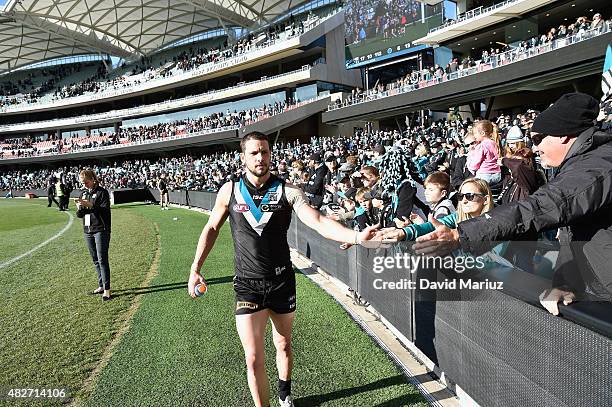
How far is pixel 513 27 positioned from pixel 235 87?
92.7 feet

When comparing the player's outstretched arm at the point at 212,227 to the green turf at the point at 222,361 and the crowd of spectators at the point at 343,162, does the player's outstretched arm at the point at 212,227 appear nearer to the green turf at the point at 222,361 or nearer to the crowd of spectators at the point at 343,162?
the green turf at the point at 222,361

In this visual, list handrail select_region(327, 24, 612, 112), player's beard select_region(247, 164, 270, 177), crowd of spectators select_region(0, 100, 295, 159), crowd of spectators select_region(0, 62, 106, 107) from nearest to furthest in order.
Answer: player's beard select_region(247, 164, 270, 177) → handrail select_region(327, 24, 612, 112) → crowd of spectators select_region(0, 100, 295, 159) → crowd of spectators select_region(0, 62, 106, 107)

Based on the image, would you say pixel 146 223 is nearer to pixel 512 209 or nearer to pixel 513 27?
pixel 512 209

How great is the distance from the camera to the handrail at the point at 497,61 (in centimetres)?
1990

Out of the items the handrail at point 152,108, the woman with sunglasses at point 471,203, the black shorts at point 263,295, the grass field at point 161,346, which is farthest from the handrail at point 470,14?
the black shorts at point 263,295

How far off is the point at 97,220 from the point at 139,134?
52316 millimetres

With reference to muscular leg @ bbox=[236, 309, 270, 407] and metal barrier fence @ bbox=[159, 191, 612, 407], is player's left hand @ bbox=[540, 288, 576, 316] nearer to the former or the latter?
metal barrier fence @ bbox=[159, 191, 612, 407]

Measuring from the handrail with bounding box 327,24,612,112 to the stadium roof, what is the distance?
26628mm

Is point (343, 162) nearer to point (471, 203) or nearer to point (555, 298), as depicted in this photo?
point (471, 203)

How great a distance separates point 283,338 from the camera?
3.58 meters

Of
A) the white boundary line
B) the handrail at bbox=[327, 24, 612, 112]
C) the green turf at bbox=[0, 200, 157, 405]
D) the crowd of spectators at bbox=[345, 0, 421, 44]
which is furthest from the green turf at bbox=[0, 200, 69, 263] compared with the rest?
the crowd of spectators at bbox=[345, 0, 421, 44]

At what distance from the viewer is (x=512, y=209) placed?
6.45 feet

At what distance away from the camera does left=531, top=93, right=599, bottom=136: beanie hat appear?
201 centimetres

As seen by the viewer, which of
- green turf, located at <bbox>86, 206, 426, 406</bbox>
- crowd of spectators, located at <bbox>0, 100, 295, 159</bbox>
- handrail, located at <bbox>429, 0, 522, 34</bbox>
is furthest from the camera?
crowd of spectators, located at <bbox>0, 100, 295, 159</bbox>
